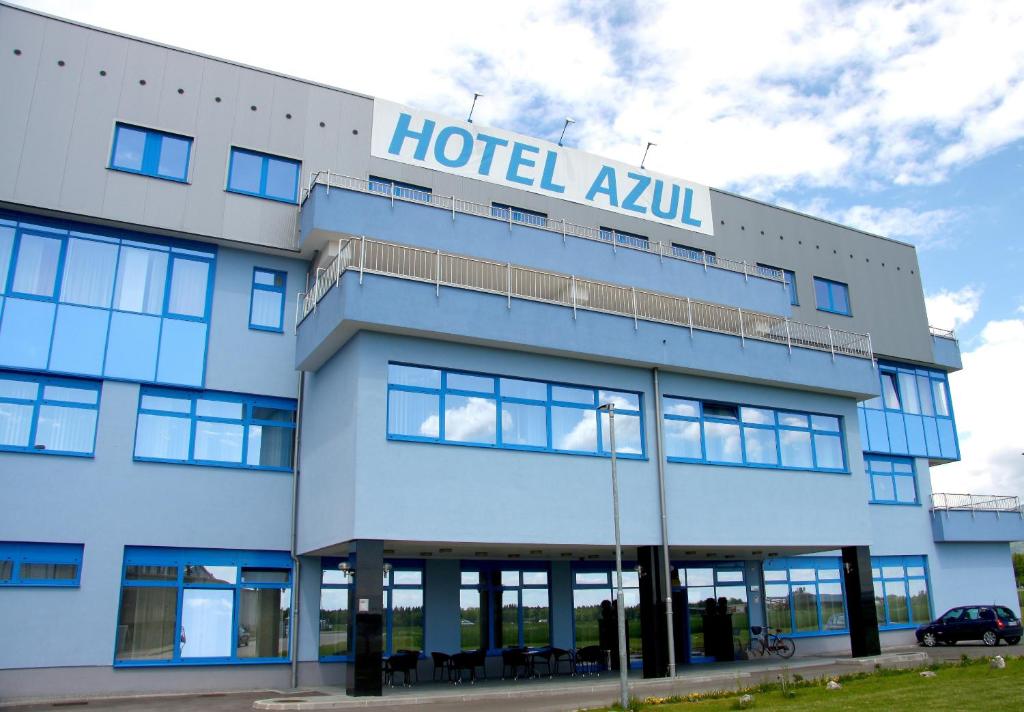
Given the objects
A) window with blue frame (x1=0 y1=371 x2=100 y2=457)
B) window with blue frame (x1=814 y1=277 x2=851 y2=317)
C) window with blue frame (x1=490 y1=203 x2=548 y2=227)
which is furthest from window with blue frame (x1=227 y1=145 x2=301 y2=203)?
window with blue frame (x1=814 y1=277 x2=851 y2=317)

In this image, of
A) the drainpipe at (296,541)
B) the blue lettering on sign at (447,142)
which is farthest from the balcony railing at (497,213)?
the drainpipe at (296,541)

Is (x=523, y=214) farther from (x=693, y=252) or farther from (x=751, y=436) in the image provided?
(x=751, y=436)

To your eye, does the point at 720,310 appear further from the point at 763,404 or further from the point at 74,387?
the point at 74,387

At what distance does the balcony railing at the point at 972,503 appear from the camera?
3256 centimetres

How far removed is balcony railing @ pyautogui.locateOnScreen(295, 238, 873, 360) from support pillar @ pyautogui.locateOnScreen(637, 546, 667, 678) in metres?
5.62

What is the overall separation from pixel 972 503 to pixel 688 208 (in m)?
16.0

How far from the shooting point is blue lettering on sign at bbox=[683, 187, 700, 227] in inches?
1102

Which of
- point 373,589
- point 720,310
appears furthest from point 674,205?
point 373,589

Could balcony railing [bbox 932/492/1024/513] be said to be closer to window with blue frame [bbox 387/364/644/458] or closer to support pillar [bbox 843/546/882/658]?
support pillar [bbox 843/546/882/658]

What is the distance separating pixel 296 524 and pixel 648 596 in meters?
8.26

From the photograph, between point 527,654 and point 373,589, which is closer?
point 373,589

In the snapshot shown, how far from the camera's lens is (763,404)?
23.2m

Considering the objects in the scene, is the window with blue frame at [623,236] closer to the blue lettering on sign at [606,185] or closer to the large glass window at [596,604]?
the blue lettering on sign at [606,185]

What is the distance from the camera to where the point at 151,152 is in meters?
20.8
